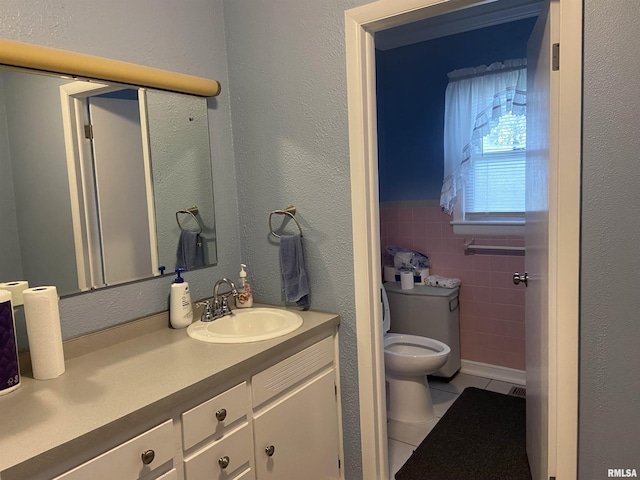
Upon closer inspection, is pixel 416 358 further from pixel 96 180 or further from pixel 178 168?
pixel 96 180

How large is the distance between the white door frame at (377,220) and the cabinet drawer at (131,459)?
0.88m

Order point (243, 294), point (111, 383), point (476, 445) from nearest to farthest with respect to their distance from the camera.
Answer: point (111, 383)
point (243, 294)
point (476, 445)

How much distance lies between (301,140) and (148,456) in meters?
1.28

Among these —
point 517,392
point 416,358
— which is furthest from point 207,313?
point 517,392

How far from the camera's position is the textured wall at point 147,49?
1.48 m

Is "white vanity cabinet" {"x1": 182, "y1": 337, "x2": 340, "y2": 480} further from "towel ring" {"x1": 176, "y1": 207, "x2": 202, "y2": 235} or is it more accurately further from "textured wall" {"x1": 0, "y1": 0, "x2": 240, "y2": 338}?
"towel ring" {"x1": 176, "y1": 207, "x2": 202, "y2": 235}

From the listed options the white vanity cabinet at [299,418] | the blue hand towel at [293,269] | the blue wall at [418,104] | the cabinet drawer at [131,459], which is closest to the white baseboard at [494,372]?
the blue wall at [418,104]

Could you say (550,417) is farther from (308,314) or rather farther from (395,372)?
(395,372)

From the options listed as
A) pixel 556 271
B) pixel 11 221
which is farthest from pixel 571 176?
pixel 11 221

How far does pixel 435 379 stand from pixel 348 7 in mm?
2429

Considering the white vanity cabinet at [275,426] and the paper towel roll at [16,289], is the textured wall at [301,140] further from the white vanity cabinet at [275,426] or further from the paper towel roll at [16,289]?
the paper towel roll at [16,289]

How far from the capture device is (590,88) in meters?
1.37

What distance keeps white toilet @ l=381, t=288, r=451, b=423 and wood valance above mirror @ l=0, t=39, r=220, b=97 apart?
172 cm

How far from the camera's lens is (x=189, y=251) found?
6.46 feet
